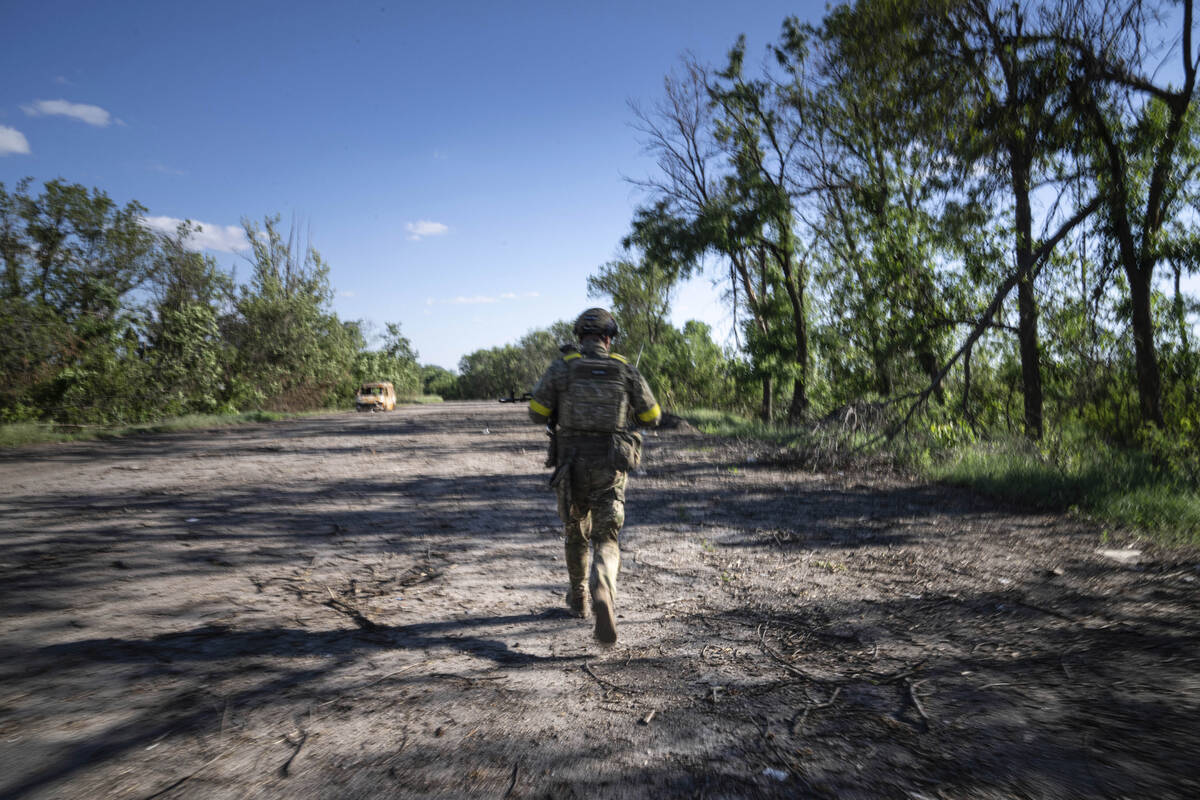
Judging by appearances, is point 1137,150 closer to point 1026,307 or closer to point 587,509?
point 1026,307

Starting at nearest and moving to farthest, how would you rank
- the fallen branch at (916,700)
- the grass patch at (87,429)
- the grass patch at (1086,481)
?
1. the fallen branch at (916,700)
2. the grass patch at (1086,481)
3. the grass patch at (87,429)

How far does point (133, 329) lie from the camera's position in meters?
21.8

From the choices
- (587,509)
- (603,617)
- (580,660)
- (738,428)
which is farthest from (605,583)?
(738,428)

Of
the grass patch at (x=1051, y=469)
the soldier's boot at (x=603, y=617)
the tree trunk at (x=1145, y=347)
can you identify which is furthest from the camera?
the tree trunk at (x=1145, y=347)

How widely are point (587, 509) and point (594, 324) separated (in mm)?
1302

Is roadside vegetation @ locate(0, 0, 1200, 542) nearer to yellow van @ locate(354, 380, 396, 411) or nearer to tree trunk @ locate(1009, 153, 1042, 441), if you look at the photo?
tree trunk @ locate(1009, 153, 1042, 441)

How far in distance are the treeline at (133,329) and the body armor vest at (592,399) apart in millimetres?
18942

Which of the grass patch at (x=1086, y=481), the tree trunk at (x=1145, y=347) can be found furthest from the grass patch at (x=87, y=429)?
the tree trunk at (x=1145, y=347)

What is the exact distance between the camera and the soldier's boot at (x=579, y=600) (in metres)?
4.16

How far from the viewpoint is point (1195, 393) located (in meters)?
7.75

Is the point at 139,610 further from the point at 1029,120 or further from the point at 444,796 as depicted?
the point at 1029,120

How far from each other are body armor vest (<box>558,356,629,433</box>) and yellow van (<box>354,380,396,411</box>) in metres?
33.4

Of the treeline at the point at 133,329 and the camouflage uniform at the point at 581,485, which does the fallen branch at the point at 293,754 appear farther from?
the treeline at the point at 133,329

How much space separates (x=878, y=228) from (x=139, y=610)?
36.1ft
